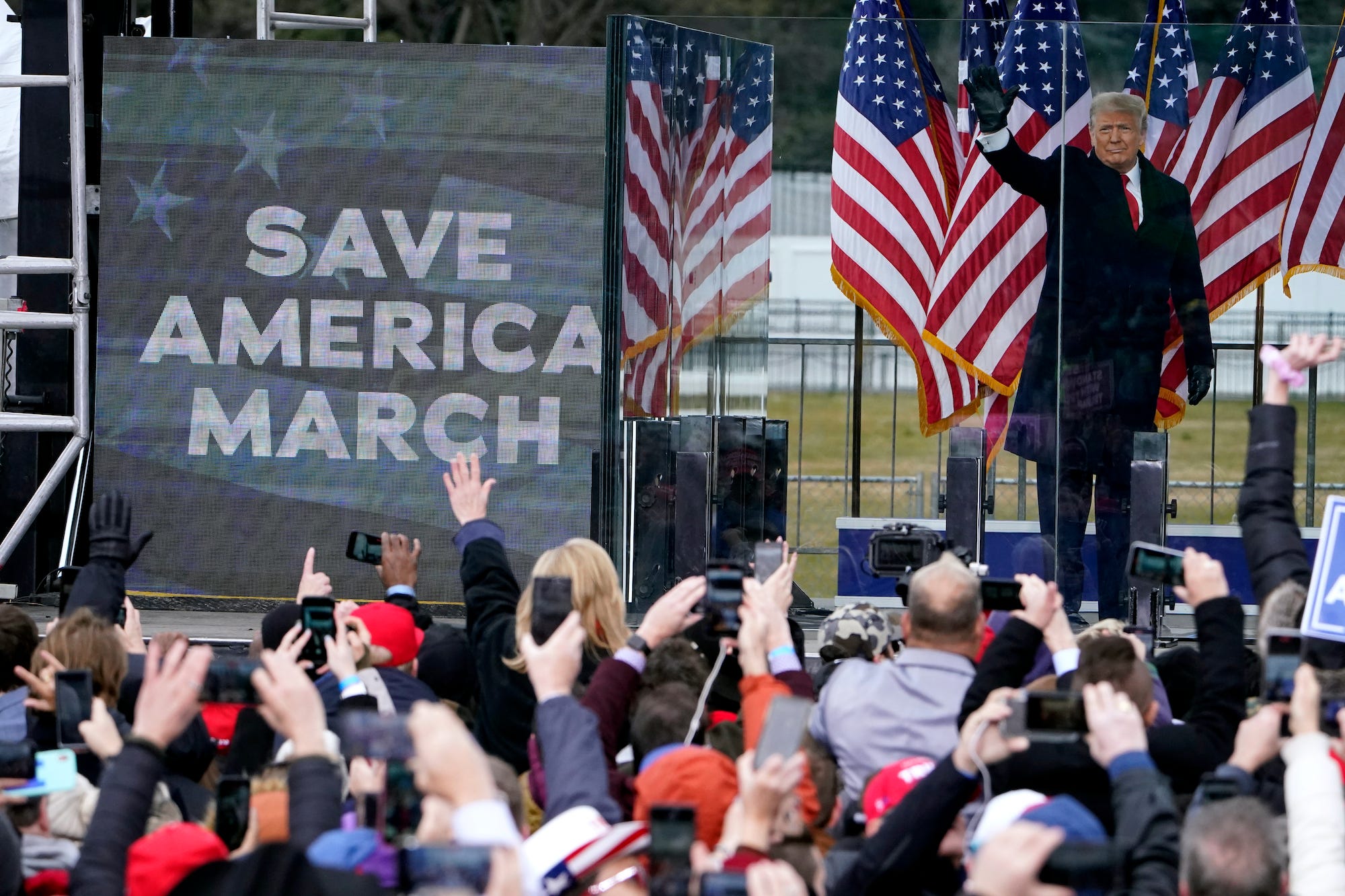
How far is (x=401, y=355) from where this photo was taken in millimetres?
9555

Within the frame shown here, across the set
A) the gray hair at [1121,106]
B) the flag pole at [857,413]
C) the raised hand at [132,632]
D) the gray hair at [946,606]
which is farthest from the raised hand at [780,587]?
the gray hair at [1121,106]

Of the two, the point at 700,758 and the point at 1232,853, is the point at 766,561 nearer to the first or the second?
the point at 700,758

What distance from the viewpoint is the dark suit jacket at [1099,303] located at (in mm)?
8586

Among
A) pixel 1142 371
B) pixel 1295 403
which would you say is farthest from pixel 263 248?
pixel 1295 403

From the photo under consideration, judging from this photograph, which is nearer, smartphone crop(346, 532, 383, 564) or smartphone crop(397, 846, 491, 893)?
smartphone crop(397, 846, 491, 893)

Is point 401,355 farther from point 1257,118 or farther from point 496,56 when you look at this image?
point 1257,118

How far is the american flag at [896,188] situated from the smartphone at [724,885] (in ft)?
21.1

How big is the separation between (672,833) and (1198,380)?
22.3ft

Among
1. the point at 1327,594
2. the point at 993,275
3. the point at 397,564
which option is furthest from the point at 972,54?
the point at 1327,594

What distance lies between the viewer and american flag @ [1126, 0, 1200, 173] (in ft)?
28.1

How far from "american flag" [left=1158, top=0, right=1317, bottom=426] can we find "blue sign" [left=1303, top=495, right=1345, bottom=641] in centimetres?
490

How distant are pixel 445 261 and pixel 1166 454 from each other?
13.1ft

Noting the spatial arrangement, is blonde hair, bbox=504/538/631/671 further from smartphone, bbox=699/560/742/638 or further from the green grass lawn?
the green grass lawn

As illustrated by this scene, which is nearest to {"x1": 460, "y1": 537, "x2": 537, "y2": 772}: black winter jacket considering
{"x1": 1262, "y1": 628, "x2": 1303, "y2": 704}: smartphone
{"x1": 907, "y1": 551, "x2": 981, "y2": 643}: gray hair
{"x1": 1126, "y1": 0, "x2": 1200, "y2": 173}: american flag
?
{"x1": 907, "y1": 551, "x2": 981, "y2": 643}: gray hair
